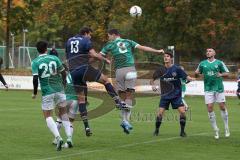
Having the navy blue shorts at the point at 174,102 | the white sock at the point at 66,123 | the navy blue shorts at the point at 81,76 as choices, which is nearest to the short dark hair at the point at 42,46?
the white sock at the point at 66,123

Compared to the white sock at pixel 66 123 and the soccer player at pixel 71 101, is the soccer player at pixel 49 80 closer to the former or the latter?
the white sock at pixel 66 123

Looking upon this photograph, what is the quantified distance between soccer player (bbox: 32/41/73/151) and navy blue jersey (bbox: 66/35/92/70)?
1.42 metres

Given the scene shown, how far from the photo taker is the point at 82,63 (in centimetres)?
1612

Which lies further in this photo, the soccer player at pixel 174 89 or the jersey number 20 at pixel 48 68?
the soccer player at pixel 174 89

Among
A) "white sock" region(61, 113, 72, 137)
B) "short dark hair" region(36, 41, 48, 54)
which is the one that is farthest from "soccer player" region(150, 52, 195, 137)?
"short dark hair" region(36, 41, 48, 54)

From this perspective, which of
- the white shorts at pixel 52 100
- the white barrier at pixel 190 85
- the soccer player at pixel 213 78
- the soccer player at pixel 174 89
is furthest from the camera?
the white barrier at pixel 190 85

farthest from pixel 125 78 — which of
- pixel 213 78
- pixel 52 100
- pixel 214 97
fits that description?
pixel 52 100

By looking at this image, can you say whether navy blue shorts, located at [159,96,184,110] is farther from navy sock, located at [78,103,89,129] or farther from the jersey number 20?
the jersey number 20

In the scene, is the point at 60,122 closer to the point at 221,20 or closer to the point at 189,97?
the point at 189,97

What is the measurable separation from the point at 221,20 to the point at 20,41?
4578 centimetres

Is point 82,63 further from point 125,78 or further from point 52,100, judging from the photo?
point 52,100

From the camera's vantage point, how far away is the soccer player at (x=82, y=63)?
1590cm

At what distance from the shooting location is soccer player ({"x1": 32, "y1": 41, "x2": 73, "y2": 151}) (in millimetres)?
14195

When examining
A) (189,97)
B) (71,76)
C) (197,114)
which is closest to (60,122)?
(71,76)
